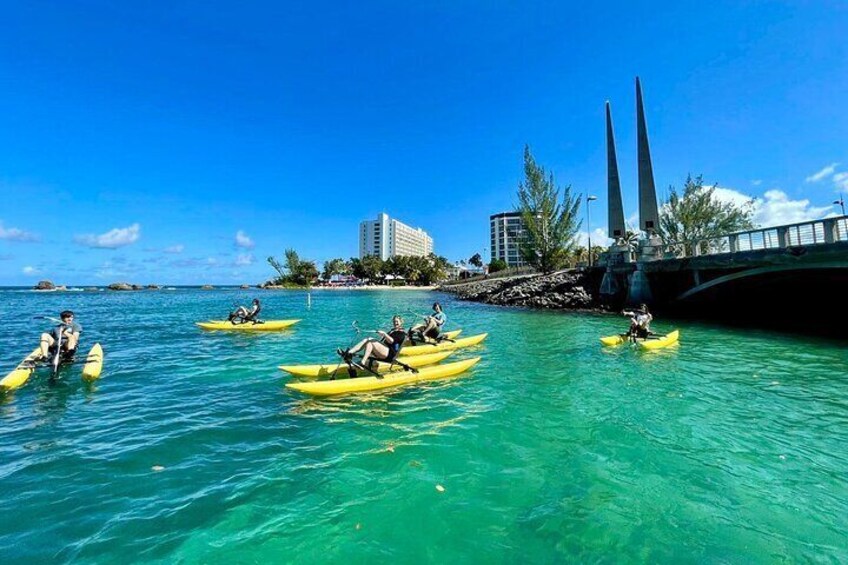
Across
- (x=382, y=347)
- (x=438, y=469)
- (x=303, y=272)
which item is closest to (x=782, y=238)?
(x=382, y=347)

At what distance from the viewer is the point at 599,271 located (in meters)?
37.3

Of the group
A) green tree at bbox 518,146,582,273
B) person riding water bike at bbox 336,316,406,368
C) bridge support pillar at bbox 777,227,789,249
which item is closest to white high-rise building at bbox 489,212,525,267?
green tree at bbox 518,146,582,273

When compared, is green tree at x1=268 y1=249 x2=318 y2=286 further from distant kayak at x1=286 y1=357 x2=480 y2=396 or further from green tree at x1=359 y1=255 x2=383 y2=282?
distant kayak at x1=286 y1=357 x2=480 y2=396

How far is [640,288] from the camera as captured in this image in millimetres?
31547

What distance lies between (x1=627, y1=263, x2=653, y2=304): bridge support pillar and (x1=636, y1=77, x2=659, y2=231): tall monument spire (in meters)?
4.48

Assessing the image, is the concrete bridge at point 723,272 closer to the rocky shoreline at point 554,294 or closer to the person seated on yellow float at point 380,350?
the rocky shoreline at point 554,294

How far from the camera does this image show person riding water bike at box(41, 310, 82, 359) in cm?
1286

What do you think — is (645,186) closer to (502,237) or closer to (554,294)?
(554,294)

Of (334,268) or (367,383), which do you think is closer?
(367,383)

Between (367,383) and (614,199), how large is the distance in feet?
116

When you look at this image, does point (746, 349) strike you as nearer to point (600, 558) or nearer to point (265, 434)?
point (600, 558)

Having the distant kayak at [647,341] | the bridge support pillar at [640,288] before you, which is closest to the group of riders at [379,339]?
the distant kayak at [647,341]

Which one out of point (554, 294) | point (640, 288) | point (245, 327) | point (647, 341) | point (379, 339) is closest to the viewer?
point (379, 339)

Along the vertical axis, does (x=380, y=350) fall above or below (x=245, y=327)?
below
